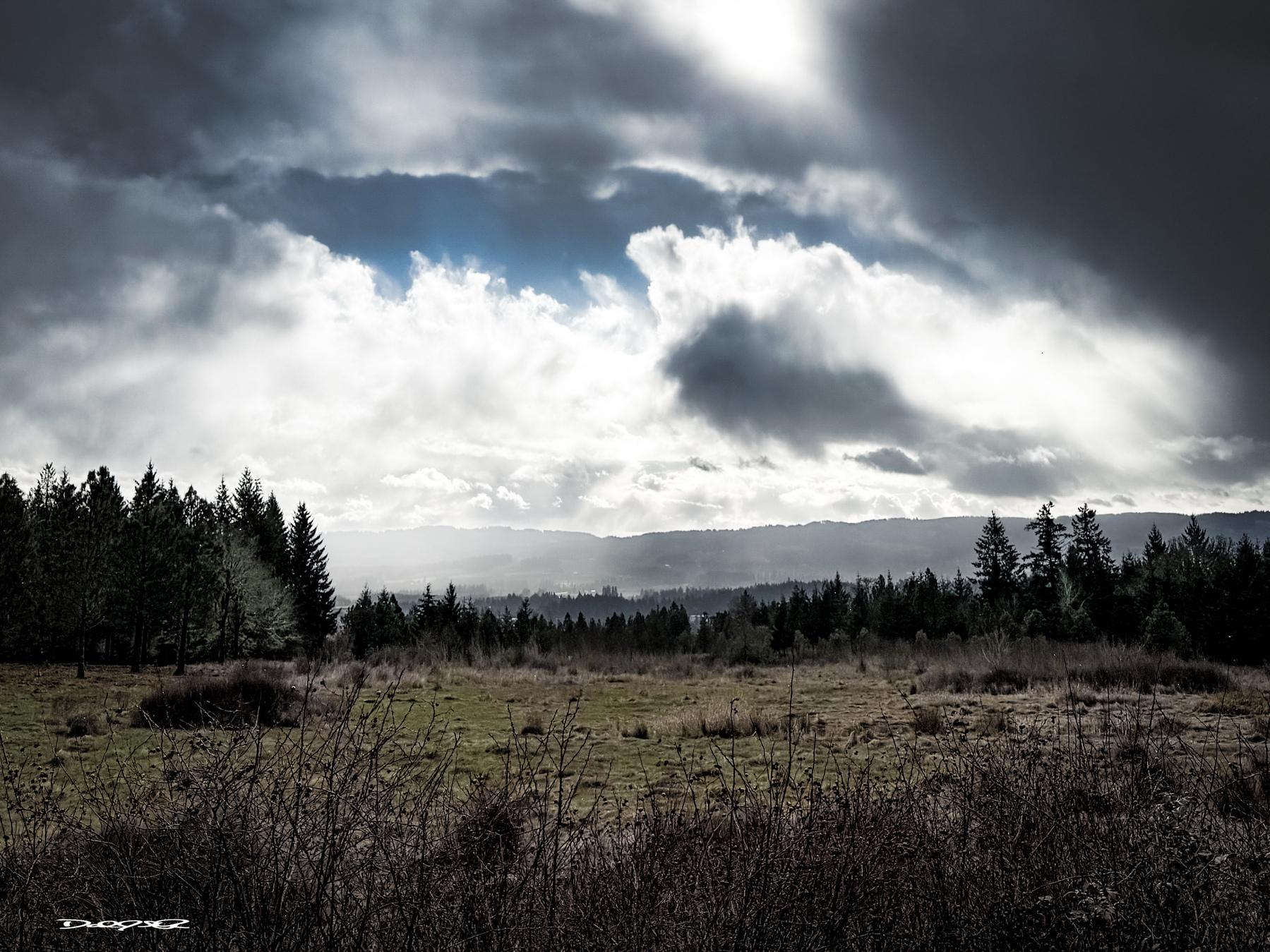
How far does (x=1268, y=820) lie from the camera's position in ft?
17.5

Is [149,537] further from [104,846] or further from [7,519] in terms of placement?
[104,846]

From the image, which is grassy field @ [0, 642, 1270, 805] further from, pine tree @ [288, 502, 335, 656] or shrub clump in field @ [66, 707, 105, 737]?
pine tree @ [288, 502, 335, 656]

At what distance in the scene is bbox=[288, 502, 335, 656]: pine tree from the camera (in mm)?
64750

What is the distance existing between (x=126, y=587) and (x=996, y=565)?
7476 centimetres

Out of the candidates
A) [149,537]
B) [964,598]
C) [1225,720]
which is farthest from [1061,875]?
[964,598]

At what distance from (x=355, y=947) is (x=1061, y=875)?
404 cm

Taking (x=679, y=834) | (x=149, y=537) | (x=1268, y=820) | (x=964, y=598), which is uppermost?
(x=149, y=537)

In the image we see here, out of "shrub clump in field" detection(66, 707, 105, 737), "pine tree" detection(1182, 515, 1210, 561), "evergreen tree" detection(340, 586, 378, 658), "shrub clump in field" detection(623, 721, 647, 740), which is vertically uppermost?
"pine tree" detection(1182, 515, 1210, 561)

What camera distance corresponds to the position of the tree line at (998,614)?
3944 centimetres

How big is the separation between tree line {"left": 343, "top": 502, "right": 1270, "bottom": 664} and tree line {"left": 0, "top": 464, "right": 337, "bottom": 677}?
928cm

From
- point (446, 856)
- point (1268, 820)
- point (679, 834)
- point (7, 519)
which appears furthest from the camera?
point (7, 519)

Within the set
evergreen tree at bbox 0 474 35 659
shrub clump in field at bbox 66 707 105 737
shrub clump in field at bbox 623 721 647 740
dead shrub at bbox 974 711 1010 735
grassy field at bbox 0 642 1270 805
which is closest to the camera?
grassy field at bbox 0 642 1270 805
